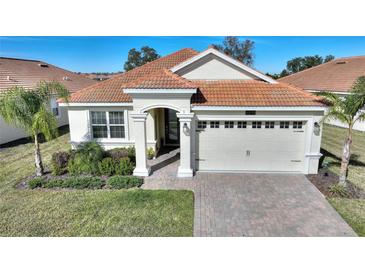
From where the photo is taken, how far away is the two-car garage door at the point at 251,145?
1062 cm

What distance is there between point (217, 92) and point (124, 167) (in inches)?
223

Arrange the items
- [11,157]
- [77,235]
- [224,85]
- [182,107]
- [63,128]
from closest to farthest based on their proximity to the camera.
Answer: [77,235] < [182,107] < [224,85] < [11,157] < [63,128]

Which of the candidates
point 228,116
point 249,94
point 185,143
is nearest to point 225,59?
point 249,94

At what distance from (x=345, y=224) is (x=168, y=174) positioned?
6.83 metres

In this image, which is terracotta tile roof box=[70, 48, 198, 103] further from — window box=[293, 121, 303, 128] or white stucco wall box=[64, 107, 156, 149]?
window box=[293, 121, 303, 128]

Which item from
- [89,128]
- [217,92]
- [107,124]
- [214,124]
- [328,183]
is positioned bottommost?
[328,183]

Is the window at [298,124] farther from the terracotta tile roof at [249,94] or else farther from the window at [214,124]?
the window at [214,124]

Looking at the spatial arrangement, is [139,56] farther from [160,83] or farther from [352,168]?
[352,168]

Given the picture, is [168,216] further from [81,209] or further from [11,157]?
[11,157]

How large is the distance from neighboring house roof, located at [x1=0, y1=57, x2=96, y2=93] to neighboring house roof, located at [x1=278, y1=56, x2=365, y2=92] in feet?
81.8

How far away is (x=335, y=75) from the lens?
81.8ft

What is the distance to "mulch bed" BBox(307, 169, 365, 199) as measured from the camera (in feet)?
28.5

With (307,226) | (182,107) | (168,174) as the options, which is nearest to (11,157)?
(168,174)

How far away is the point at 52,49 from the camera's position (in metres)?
24.0
